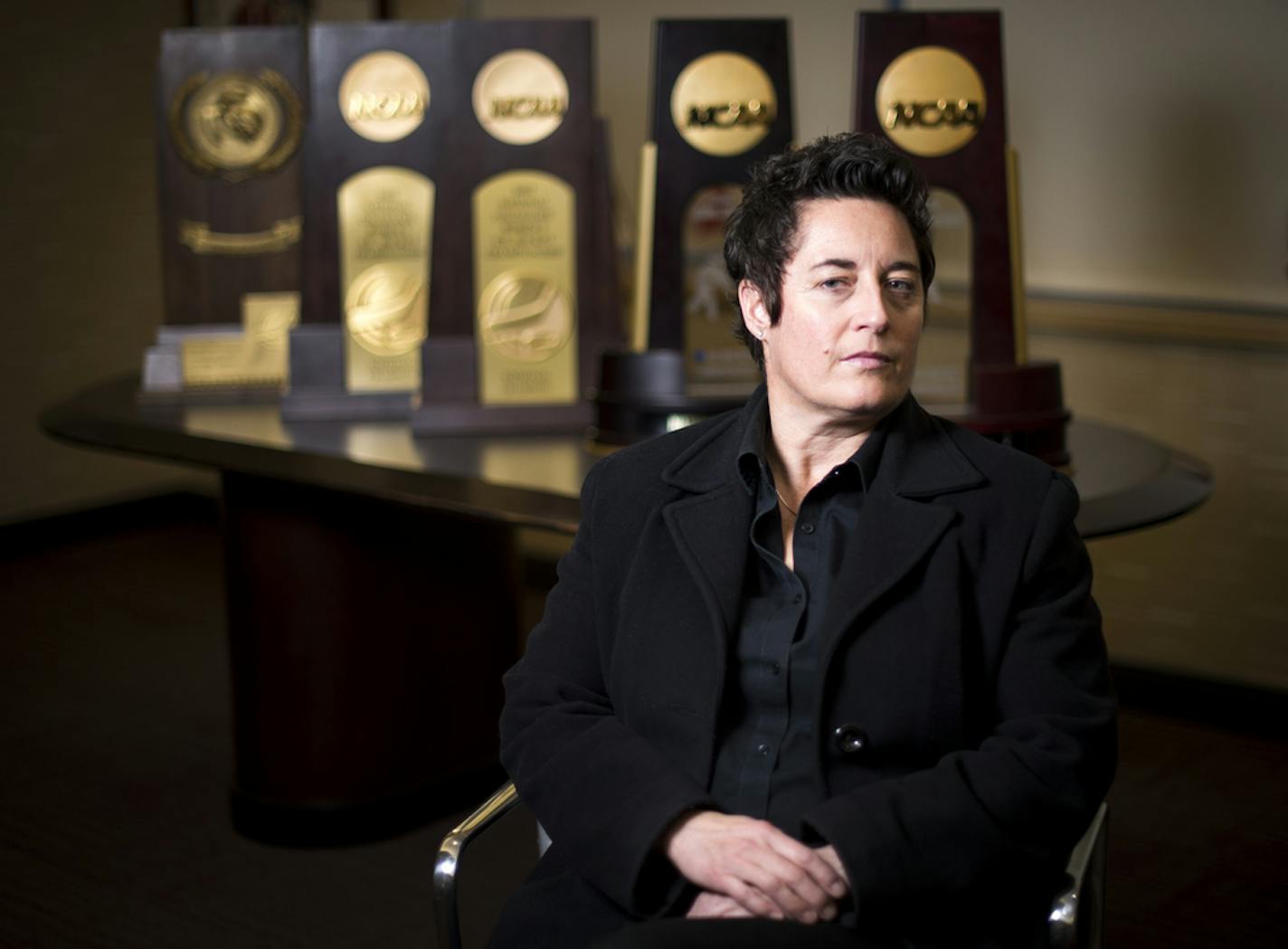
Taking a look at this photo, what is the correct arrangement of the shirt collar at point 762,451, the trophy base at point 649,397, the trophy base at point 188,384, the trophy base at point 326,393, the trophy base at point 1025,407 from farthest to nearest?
the trophy base at point 188,384 < the trophy base at point 326,393 < the trophy base at point 649,397 < the trophy base at point 1025,407 < the shirt collar at point 762,451

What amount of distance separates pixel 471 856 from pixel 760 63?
5.49ft

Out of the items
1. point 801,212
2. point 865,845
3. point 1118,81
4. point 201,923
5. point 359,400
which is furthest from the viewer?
point 1118,81

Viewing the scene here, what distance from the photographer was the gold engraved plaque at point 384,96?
3.17 m

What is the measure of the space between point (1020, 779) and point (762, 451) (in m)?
0.47

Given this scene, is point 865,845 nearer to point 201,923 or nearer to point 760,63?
point 760,63

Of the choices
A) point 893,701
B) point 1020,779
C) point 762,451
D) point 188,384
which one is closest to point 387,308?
point 188,384

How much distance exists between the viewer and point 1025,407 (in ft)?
8.66

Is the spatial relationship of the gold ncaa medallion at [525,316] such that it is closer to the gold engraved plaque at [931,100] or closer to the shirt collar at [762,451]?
the gold engraved plaque at [931,100]

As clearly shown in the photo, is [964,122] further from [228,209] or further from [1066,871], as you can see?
[228,209]

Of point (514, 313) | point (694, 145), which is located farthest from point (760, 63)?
point (514, 313)

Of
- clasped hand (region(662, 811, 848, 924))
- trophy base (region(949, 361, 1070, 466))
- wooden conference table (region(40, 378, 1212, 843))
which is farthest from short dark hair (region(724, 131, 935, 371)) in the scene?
wooden conference table (region(40, 378, 1212, 843))

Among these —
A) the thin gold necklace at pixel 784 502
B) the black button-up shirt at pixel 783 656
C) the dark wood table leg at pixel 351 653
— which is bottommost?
the dark wood table leg at pixel 351 653

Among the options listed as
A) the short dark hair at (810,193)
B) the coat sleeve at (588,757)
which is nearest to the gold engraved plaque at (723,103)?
the short dark hair at (810,193)

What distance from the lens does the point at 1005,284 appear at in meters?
2.70
